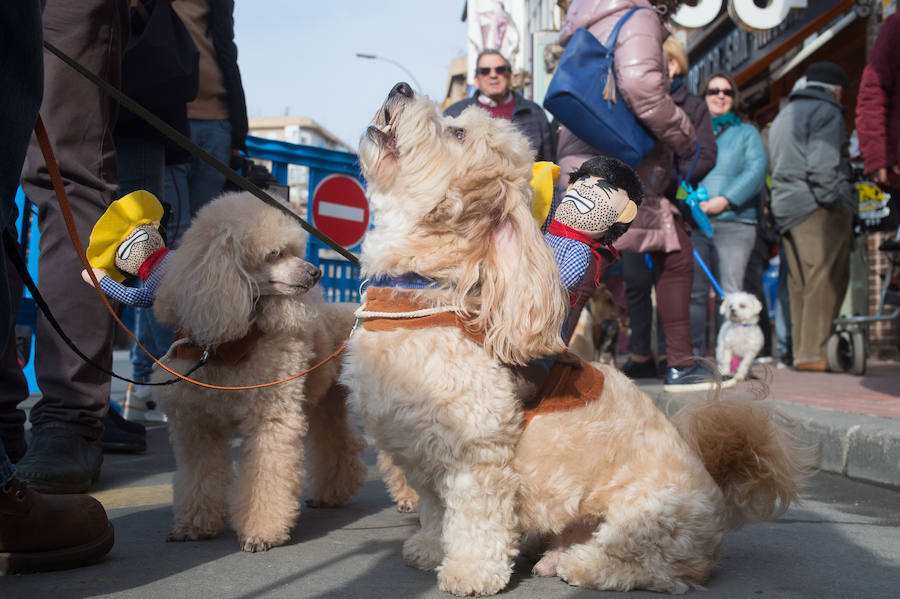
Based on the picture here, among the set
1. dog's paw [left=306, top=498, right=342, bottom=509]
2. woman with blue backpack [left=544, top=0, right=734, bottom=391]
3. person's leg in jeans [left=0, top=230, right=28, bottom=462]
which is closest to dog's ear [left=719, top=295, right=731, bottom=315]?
woman with blue backpack [left=544, top=0, right=734, bottom=391]

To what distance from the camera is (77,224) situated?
3350 millimetres

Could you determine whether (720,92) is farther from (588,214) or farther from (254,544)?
(254,544)

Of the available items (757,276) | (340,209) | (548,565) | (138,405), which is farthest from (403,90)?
(757,276)

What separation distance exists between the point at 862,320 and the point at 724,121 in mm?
2243

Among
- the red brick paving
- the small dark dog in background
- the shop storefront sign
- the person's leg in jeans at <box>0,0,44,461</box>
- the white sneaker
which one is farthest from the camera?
the shop storefront sign

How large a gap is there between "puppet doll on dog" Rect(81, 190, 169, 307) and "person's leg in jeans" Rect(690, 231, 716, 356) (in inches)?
189

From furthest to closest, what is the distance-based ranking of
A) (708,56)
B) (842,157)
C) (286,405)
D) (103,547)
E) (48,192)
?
(708,56)
(842,157)
(48,192)
(286,405)
(103,547)

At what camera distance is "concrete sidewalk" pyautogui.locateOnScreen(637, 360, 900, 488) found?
13.1 feet

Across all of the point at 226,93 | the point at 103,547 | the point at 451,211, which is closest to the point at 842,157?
the point at 226,93

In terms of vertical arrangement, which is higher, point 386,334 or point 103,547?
point 386,334

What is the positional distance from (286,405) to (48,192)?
1405 mm

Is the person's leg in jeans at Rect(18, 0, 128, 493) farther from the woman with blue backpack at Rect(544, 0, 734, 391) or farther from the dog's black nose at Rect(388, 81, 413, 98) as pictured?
the woman with blue backpack at Rect(544, 0, 734, 391)

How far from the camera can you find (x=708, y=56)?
53.5 ft

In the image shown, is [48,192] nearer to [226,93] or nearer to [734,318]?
[226,93]
